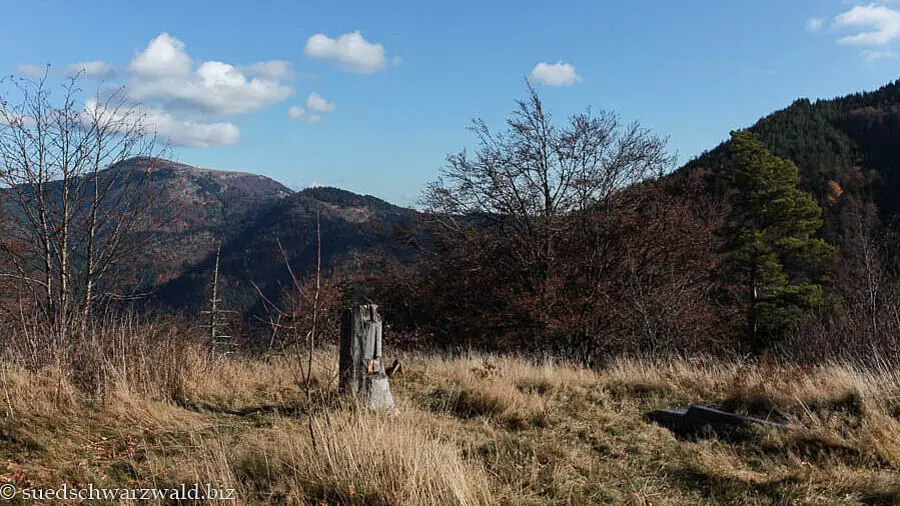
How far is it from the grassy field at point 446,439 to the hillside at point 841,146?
4668cm

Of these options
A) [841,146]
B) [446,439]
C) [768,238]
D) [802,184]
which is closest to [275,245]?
[768,238]

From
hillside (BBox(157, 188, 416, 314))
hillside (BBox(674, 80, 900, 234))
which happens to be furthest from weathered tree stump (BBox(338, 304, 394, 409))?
hillside (BBox(674, 80, 900, 234))

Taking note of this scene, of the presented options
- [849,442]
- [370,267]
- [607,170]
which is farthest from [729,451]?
[370,267]

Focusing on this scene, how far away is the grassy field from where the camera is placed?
3434 mm

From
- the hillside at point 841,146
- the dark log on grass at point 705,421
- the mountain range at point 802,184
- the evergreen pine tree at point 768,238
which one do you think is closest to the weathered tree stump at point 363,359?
the dark log on grass at point 705,421

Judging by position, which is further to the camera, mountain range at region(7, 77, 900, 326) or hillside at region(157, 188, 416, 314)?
hillside at region(157, 188, 416, 314)

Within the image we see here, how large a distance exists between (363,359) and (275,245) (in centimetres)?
5723

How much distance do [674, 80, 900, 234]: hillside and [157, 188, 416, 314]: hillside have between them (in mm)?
42071

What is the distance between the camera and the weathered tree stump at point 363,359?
17.0 feet

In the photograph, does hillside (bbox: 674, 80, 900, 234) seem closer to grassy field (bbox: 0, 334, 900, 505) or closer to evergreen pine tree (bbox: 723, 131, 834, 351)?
evergreen pine tree (bbox: 723, 131, 834, 351)

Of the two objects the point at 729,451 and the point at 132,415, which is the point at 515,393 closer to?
the point at 729,451

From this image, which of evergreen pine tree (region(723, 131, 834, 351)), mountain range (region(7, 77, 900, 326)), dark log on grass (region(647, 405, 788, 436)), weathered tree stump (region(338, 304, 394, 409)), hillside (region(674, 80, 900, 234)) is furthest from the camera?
hillside (region(674, 80, 900, 234))

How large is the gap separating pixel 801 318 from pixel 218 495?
80.8ft

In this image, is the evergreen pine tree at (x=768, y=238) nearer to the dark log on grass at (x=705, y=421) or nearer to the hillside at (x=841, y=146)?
the dark log on grass at (x=705, y=421)
